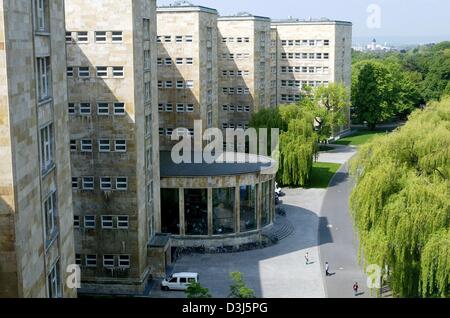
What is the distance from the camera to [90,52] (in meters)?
36.6

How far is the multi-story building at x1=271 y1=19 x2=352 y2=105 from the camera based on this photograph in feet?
301

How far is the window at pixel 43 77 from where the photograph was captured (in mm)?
20438

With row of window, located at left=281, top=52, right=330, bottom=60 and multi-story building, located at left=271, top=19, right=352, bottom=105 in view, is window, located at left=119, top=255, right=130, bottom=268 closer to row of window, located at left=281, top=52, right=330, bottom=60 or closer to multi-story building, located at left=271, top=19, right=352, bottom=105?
multi-story building, located at left=271, top=19, right=352, bottom=105

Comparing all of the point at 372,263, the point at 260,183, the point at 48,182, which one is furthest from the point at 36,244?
the point at 260,183

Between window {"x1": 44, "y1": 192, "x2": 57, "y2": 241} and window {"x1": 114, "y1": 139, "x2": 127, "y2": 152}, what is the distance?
49.2ft

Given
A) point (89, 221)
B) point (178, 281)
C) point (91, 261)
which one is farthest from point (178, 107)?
point (178, 281)

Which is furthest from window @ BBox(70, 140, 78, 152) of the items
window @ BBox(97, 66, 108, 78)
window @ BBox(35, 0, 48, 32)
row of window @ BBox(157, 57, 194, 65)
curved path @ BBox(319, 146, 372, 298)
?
row of window @ BBox(157, 57, 194, 65)

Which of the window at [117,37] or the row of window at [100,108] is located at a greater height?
the window at [117,37]

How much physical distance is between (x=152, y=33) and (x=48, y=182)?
68.2ft

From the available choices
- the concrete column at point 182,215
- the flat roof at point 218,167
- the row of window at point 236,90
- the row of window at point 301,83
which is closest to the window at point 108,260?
the concrete column at point 182,215

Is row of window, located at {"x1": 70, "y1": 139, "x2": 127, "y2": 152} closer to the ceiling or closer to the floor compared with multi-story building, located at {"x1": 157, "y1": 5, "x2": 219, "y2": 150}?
closer to the floor

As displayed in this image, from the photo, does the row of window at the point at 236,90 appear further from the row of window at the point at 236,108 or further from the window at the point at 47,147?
the window at the point at 47,147

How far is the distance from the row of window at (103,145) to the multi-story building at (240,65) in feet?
143
